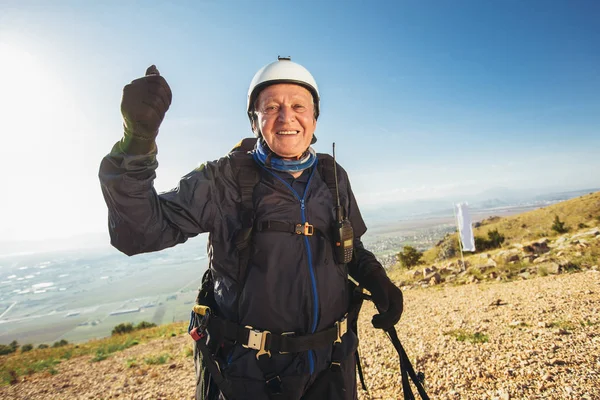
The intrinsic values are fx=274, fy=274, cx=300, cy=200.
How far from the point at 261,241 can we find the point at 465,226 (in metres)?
21.0

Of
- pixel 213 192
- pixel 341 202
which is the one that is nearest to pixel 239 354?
pixel 213 192

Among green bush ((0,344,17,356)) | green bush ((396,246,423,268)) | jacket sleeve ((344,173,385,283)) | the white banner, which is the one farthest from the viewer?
green bush ((396,246,423,268))

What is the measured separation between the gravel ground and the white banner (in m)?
7.74

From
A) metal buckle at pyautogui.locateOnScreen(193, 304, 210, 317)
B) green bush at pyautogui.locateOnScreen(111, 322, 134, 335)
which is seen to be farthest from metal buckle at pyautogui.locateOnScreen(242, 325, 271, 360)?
green bush at pyautogui.locateOnScreen(111, 322, 134, 335)

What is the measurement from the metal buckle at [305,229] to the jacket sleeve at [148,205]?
579mm

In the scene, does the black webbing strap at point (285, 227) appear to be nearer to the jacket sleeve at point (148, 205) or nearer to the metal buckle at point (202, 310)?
the jacket sleeve at point (148, 205)

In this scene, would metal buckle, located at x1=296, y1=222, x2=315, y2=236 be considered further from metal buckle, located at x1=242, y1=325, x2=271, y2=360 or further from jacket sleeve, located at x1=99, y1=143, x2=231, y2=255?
metal buckle, located at x1=242, y1=325, x2=271, y2=360

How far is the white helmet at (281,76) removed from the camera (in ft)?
7.61

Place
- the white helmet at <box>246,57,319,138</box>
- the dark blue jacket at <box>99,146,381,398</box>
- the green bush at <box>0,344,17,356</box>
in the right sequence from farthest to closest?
the green bush at <box>0,344,17,356</box> → the white helmet at <box>246,57,319,138</box> → the dark blue jacket at <box>99,146,381,398</box>

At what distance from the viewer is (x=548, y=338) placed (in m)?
5.55

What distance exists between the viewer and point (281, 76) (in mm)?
2322

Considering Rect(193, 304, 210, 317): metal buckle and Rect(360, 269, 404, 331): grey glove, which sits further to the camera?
Rect(360, 269, 404, 331): grey glove

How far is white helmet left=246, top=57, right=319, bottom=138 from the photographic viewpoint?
2318 mm

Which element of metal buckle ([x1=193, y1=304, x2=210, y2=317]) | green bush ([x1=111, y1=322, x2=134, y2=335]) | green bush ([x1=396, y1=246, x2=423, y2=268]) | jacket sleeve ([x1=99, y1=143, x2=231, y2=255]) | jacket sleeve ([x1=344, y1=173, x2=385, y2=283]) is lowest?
green bush ([x1=111, y1=322, x2=134, y2=335])
